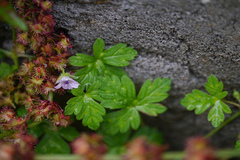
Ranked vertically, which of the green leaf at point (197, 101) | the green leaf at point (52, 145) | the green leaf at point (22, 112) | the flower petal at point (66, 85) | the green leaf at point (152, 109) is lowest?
the green leaf at point (52, 145)

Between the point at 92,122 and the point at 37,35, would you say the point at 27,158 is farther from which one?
the point at 37,35

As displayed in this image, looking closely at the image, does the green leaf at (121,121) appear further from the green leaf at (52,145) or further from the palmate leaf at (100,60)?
the green leaf at (52,145)

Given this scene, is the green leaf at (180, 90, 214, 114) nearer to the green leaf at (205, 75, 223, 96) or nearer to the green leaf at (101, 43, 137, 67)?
the green leaf at (205, 75, 223, 96)

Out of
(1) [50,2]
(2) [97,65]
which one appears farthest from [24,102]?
(1) [50,2]

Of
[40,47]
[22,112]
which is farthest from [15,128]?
[40,47]

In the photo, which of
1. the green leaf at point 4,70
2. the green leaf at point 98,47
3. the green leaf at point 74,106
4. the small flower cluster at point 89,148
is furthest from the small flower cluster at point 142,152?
the green leaf at point 4,70

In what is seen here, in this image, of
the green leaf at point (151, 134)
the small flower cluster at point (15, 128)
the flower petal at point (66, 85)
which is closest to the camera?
the small flower cluster at point (15, 128)
